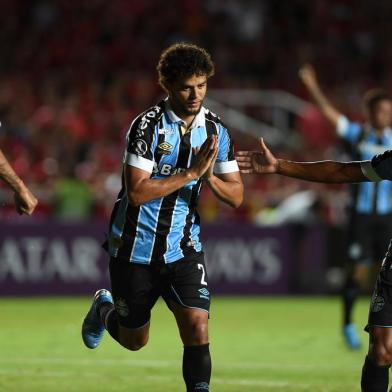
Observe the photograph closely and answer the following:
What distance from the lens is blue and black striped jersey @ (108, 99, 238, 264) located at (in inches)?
276

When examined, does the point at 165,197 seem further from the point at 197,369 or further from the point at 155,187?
the point at 197,369

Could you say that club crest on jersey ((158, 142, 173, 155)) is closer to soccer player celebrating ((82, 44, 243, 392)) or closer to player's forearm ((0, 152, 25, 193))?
soccer player celebrating ((82, 44, 243, 392))

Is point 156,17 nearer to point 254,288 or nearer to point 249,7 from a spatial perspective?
point 249,7

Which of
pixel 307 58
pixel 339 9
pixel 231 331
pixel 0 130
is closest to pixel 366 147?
pixel 231 331

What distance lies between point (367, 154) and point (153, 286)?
424cm

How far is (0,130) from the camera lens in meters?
17.8

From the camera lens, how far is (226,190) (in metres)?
7.07

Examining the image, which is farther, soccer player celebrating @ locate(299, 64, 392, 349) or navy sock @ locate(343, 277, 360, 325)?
navy sock @ locate(343, 277, 360, 325)

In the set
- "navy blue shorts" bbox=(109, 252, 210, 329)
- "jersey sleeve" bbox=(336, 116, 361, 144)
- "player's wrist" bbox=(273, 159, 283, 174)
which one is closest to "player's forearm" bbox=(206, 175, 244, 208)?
"player's wrist" bbox=(273, 159, 283, 174)

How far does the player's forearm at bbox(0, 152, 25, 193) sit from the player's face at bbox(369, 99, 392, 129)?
4399mm

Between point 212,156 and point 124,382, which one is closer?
point 212,156

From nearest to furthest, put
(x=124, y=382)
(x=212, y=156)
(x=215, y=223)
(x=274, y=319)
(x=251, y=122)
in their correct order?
(x=212, y=156)
(x=124, y=382)
(x=274, y=319)
(x=215, y=223)
(x=251, y=122)

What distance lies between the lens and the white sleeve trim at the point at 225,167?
7.24 metres

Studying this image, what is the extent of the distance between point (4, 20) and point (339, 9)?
19.4 feet
